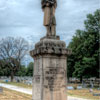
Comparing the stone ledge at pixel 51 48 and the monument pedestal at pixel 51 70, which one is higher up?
the stone ledge at pixel 51 48

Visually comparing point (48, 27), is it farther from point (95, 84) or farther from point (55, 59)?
point (95, 84)

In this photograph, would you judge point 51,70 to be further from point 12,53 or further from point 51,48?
point 12,53

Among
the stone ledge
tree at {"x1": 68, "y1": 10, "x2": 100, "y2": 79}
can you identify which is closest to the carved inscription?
the stone ledge

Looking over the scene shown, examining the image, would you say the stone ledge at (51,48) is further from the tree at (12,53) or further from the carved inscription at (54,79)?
the tree at (12,53)

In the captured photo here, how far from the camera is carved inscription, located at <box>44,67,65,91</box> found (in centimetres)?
614

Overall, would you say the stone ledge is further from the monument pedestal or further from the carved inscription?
the carved inscription

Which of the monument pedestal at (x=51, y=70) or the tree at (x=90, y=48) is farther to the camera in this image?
the tree at (x=90, y=48)

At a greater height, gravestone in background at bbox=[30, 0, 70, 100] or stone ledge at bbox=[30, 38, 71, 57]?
stone ledge at bbox=[30, 38, 71, 57]

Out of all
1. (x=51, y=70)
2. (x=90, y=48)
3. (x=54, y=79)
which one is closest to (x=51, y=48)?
(x=51, y=70)

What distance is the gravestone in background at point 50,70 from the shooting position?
613 centimetres

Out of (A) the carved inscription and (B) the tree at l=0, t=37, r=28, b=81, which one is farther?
(B) the tree at l=0, t=37, r=28, b=81

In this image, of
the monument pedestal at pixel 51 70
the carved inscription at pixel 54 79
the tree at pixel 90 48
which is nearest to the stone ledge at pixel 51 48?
the monument pedestal at pixel 51 70

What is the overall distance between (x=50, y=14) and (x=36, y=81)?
273cm

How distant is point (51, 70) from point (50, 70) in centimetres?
4
